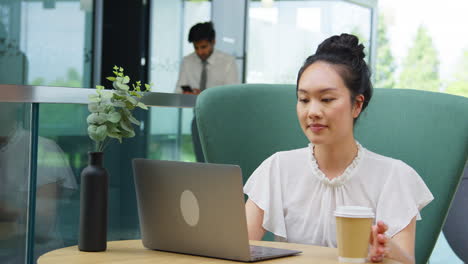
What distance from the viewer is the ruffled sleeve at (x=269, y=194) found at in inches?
75.0

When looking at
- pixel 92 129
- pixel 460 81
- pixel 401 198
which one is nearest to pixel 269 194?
pixel 401 198

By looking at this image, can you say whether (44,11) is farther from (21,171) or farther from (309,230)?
(309,230)

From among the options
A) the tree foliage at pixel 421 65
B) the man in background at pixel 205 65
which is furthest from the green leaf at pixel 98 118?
the tree foliage at pixel 421 65

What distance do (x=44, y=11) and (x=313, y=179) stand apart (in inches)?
189

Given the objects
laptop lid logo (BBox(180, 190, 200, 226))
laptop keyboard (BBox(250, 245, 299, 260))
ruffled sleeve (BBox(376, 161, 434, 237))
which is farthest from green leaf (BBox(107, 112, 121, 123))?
ruffled sleeve (BBox(376, 161, 434, 237))

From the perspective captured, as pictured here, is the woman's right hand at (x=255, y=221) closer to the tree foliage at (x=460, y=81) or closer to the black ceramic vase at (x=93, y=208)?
the black ceramic vase at (x=93, y=208)

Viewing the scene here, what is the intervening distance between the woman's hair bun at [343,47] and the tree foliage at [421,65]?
13408mm

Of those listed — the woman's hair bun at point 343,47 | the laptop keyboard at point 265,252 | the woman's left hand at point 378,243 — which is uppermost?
the woman's hair bun at point 343,47

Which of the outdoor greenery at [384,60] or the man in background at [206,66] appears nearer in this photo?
the man in background at [206,66]

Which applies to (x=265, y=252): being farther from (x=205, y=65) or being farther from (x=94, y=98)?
(x=205, y=65)

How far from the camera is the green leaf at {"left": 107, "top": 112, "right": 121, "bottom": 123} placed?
1.60m

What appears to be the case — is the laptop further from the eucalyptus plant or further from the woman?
the woman

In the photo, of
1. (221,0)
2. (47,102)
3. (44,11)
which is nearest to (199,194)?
(47,102)

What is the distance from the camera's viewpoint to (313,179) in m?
1.92
